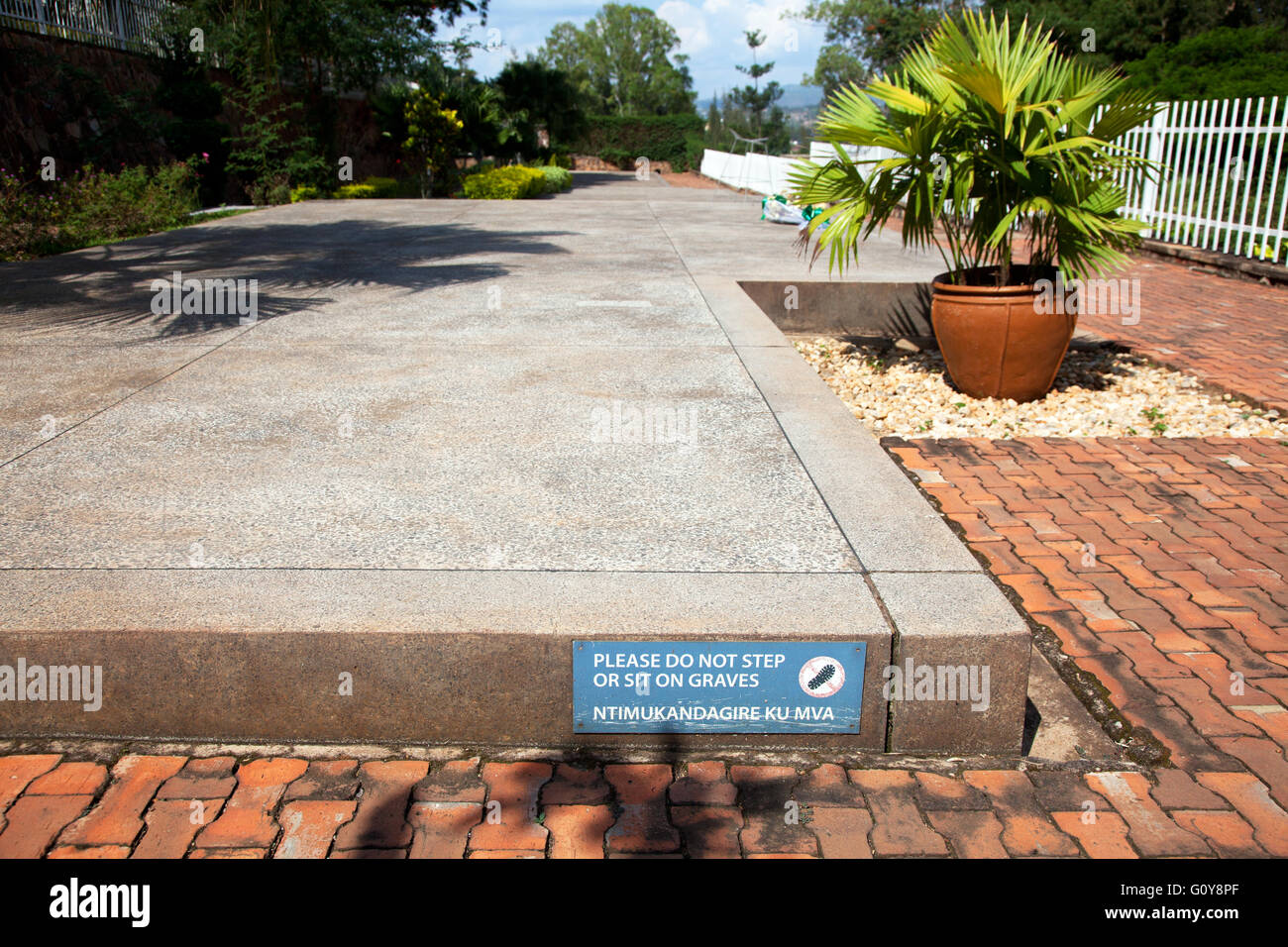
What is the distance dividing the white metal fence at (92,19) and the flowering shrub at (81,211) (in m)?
2.62

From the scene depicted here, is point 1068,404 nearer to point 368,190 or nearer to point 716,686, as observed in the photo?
point 716,686

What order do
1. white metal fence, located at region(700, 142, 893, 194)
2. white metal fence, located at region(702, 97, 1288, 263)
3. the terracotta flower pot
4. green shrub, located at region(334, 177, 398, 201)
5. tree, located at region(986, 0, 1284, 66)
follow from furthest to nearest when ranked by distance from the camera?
tree, located at region(986, 0, 1284, 66)
white metal fence, located at region(700, 142, 893, 194)
green shrub, located at region(334, 177, 398, 201)
white metal fence, located at region(702, 97, 1288, 263)
the terracotta flower pot

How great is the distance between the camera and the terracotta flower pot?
6.10 metres

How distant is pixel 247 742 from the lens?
2.81 meters

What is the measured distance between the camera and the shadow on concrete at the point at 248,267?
7051mm

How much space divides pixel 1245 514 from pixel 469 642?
3.93 metres

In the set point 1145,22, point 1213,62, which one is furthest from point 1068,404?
point 1145,22

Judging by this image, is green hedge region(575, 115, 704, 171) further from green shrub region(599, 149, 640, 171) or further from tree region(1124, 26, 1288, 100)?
tree region(1124, 26, 1288, 100)

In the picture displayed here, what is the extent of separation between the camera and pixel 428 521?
3441 millimetres

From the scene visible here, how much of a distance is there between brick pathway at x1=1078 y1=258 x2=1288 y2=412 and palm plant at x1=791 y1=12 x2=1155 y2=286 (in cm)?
163

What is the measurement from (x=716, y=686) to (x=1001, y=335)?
439cm

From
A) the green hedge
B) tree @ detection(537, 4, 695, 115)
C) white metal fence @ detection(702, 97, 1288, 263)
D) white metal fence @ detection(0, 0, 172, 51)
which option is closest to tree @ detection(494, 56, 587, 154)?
the green hedge
